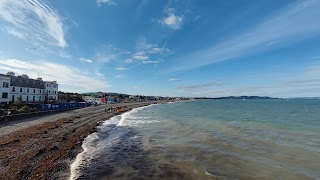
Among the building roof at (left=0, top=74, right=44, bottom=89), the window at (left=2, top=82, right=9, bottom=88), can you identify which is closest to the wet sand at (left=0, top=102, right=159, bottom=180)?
the window at (left=2, top=82, right=9, bottom=88)

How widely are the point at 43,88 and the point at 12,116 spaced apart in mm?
41011

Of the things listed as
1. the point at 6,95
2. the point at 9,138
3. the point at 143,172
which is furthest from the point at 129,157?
the point at 6,95

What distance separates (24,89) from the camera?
5625 centimetres

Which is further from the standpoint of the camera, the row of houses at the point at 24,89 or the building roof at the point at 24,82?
the building roof at the point at 24,82

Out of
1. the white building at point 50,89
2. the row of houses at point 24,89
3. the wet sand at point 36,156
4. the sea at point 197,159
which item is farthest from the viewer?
the white building at point 50,89

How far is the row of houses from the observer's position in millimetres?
47062

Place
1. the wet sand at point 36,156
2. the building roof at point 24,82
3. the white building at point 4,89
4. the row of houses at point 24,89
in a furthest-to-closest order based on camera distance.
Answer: the building roof at point 24,82
the row of houses at point 24,89
the white building at point 4,89
the wet sand at point 36,156

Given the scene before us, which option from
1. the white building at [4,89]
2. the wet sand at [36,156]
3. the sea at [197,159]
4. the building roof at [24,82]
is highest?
the building roof at [24,82]

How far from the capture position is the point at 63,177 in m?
9.53

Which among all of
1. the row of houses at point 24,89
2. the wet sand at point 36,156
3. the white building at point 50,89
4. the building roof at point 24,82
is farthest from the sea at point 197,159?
the white building at point 50,89

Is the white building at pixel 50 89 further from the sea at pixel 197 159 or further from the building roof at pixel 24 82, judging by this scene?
the sea at pixel 197 159

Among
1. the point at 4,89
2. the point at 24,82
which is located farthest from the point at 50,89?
the point at 4,89

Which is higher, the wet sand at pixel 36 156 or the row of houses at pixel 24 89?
the row of houses at pixel 24 89

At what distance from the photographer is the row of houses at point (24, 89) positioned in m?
47.1
